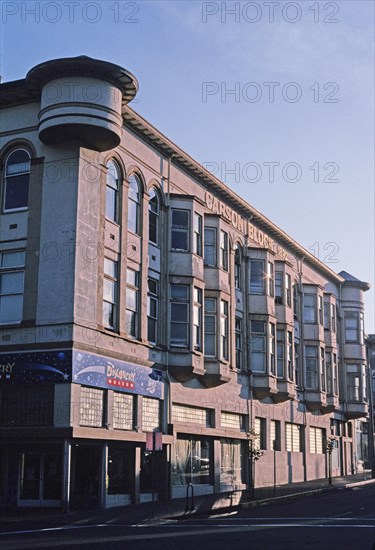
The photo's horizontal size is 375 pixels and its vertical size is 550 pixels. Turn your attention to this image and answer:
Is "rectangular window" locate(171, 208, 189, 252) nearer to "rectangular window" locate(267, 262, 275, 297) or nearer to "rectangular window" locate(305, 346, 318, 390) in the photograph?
"rectangular window" locate(267, 262, 275, 297)

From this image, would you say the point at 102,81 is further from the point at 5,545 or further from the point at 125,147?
the point at 5,545

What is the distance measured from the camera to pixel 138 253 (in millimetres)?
32781

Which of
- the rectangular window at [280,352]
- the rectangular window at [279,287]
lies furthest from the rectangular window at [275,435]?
the rectangular window at [279,287]

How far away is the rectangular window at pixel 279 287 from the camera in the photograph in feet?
157

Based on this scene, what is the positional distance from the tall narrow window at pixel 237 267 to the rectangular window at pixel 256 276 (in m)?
1.16

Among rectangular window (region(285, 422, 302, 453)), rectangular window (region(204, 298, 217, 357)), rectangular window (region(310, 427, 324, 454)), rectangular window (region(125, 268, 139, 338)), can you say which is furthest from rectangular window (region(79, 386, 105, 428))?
rectangular window (region(310, 427, 324, 454))

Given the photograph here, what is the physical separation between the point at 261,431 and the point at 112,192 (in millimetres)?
19289

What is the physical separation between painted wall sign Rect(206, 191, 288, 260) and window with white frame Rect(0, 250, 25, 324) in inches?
487

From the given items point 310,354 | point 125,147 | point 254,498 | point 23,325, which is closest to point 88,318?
point 23,325

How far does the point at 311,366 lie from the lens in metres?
53.3

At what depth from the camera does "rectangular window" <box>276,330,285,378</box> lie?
4675 cm

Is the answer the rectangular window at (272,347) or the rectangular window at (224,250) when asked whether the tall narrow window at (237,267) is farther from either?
the rectangular window at (272,347)

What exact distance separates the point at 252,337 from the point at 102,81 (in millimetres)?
19442

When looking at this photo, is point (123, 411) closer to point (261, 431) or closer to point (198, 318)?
point (198, 318)
